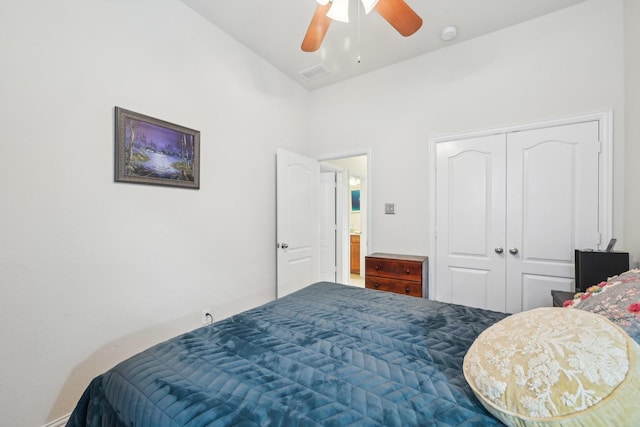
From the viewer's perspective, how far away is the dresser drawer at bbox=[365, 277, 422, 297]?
8.71ft

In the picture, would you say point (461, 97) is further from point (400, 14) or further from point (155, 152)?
point (155, 152)

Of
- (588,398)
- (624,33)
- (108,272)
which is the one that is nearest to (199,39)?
(108,272)

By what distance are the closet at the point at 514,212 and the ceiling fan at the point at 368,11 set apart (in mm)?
1386

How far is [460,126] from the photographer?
2760 mm

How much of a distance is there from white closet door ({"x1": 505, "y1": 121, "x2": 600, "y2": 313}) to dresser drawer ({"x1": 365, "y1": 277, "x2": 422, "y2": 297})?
0.81 m

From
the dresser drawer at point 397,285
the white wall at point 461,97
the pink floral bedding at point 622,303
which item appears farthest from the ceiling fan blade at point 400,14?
the dresser drawer at point 397,285

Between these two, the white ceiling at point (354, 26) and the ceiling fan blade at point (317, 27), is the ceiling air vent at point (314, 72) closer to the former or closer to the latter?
the white ceiling at point (354, 26)

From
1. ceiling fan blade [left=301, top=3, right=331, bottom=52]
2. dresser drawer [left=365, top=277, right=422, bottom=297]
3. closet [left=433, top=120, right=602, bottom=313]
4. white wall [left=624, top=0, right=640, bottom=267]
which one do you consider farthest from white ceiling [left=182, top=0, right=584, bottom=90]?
dresser drawer [left=365, top=277, right=422, bottom=297]

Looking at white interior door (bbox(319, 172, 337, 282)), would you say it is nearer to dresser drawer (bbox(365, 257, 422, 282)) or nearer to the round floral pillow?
dresser drawer (bbox(365, 257, 422, 282))

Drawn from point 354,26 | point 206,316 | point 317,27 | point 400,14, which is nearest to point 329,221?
A: point 206,316

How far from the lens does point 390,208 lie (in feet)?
10.4

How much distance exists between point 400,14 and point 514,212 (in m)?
1.95

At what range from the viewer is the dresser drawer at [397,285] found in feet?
8.71

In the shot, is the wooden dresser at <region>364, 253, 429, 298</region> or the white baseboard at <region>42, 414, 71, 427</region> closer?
the white baseboard at <region>42, 414, 71, 427</region>
